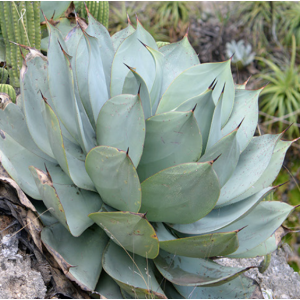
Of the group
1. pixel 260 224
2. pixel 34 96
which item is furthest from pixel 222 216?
pixel 34 96

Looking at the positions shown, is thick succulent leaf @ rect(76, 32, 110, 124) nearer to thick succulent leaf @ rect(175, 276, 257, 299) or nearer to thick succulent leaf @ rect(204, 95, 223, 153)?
thick succulent leaf @ rect(204, 95, 223, 153)

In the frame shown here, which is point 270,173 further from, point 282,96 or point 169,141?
point 282,96

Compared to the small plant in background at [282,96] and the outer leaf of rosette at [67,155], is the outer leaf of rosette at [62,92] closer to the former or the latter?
the outer leaf of rosette at [67,155]

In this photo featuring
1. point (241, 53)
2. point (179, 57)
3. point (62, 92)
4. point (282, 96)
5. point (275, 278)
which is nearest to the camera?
point (62, 92)

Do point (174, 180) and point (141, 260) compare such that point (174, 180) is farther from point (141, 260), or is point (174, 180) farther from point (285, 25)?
point (285, 25)

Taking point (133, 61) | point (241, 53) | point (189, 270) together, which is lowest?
point (241, 53)

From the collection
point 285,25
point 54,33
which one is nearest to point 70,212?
point 54,33
